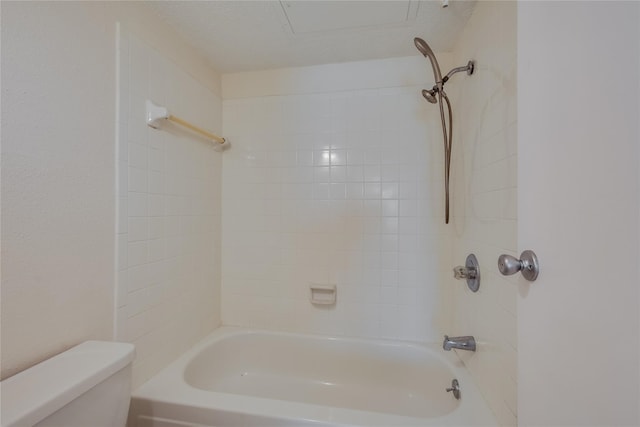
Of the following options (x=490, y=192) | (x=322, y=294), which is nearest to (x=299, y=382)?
(x=322, y=294)

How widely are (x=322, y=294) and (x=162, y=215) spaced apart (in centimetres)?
98

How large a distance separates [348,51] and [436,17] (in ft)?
1.54

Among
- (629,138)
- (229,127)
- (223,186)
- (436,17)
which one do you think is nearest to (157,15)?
(229,127)

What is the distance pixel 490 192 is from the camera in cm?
96

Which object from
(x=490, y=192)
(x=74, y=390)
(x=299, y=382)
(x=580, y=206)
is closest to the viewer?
(x=580, y=206)

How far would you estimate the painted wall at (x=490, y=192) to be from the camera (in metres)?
0.81

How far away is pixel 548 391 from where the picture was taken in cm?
43

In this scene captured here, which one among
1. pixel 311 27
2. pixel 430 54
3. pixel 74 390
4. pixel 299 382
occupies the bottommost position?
pixel 299 382

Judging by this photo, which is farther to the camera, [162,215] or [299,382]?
[299,382]

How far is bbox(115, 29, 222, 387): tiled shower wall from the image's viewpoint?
101 centimetres

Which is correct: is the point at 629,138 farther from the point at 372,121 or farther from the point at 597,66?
the point at 372,121

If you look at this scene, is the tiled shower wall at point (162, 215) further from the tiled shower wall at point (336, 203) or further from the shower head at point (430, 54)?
the shower head at point (430, 54)

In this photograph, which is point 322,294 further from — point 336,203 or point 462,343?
point 462,343

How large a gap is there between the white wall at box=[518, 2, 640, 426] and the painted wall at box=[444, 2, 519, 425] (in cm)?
38
